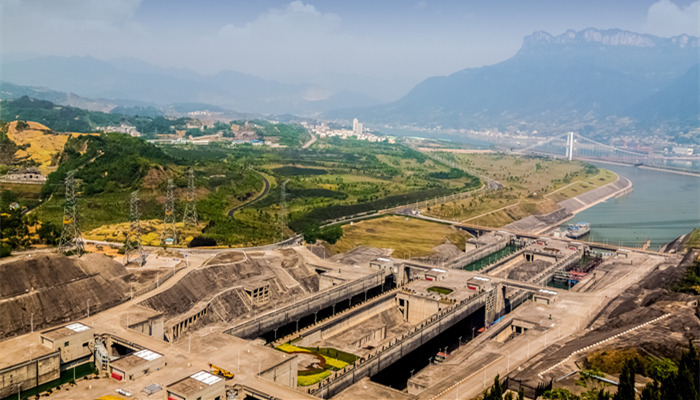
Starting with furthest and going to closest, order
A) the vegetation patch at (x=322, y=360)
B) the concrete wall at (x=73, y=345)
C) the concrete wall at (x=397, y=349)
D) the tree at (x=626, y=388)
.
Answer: the vegetation patch at (x=322, y=360) → the concrete wall at (x=397, y=349) → the concrete wall at (x=73, y=345) → the tree at (x=626, y=388)

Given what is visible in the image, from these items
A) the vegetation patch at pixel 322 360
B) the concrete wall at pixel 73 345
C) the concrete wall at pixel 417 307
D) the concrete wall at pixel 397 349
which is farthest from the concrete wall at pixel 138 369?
the concrete wall at pixel 417 307

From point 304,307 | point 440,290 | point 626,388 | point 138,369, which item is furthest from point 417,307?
point 138,369

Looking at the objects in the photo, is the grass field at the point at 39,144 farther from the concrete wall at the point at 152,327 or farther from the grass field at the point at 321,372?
the grass field at the point at 321,372

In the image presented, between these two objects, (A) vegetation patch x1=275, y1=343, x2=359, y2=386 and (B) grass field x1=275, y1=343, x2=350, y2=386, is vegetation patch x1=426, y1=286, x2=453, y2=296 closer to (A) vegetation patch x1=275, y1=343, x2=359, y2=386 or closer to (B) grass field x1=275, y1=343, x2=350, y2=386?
(A) vegetation patch x1=275, y1=343, x2=359, y2=386

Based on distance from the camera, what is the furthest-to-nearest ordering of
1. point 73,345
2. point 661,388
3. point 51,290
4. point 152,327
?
point 51,290 → point 152,327 → point 73,345 → point 661,388

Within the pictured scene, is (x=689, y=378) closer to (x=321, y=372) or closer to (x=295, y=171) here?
(x=321, y=372)

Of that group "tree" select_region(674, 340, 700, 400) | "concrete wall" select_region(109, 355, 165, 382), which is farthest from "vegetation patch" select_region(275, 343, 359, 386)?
"tree" select_region(674, 340, 700, 400)
